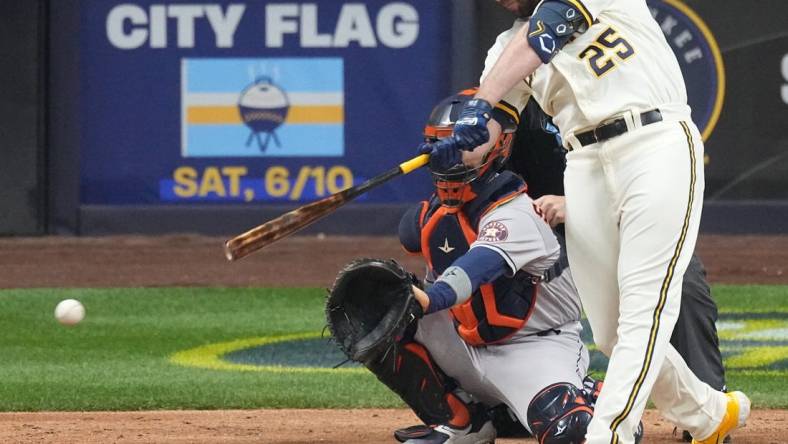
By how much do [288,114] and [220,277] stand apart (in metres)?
2.01

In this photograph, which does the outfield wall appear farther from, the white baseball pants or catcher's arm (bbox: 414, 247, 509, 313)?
the white baseball pants

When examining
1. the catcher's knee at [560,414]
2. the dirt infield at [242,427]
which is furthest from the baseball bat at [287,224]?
the dirt infield at [242,427]

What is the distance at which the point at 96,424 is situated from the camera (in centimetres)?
535

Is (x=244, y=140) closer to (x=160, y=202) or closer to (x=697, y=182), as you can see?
(x=160, y=202)

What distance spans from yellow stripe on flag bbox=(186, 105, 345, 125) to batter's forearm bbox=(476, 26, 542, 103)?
7525 millimetres

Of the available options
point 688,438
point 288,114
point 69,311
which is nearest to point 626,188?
point 688,438

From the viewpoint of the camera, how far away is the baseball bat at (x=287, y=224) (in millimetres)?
4219

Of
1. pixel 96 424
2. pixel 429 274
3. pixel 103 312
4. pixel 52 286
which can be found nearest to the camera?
pixel 429 274

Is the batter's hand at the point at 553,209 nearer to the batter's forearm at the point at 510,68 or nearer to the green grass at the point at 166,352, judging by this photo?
the batter's forearm at the point at 510,68

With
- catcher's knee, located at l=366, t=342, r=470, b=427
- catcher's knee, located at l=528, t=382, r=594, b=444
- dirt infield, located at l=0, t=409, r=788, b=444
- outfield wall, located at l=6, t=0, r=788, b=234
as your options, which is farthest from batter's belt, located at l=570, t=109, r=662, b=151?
outfield wall, located at l=6, t=0, r=788, b=234

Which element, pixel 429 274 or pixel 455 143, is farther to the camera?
pixel 429 274

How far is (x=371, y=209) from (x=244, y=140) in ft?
3.61

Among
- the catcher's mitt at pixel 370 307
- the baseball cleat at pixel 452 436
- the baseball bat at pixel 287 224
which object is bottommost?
the baseball cleat at pixel 452 436

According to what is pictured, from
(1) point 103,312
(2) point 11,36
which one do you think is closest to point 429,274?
(1) point 103,312
